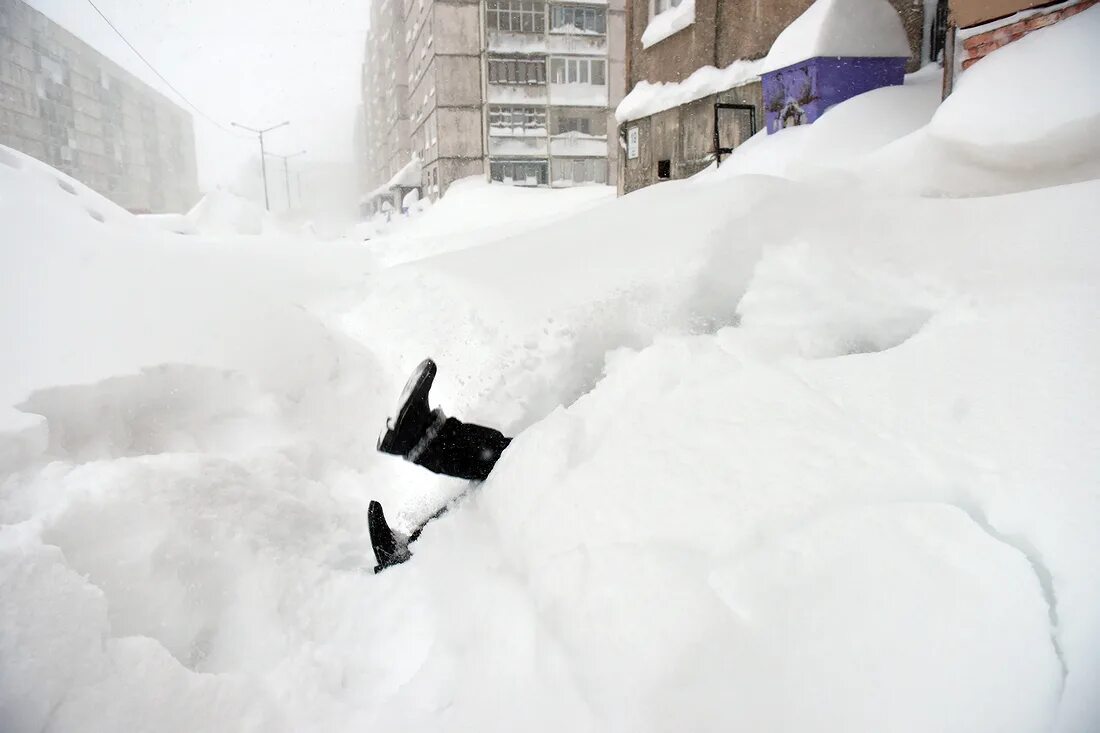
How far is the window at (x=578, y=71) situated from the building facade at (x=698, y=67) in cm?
1717

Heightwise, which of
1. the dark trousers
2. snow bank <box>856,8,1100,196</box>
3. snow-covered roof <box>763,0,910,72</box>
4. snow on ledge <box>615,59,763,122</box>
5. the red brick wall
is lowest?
the dark trousers

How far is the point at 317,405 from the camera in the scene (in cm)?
304

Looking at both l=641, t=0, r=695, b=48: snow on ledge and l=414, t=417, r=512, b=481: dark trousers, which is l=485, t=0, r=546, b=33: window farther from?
l=414, t=417, r=512, b=481: dark trousers

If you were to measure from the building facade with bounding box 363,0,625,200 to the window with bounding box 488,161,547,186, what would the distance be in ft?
0.14

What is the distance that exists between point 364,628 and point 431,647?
0.28 m

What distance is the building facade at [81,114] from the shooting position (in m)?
37.2

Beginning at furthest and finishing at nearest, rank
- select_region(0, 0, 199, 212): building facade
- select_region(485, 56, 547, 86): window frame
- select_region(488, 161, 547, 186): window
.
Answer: select_region(0, 0, 199, 212): building facade < select_region(488, 161, 547, 186): window < select_region(485, 56, 547, 86): window frame

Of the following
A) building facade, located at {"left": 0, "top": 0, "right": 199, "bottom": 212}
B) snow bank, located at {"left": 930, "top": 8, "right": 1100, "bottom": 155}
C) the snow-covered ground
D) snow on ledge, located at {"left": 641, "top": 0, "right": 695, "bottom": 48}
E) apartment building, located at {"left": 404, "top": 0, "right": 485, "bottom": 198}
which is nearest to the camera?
the snow-covered ground

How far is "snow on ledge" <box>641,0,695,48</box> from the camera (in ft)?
26.7

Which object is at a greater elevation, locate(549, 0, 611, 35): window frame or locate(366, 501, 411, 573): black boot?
locate(549, 0, 611, 35): window frame

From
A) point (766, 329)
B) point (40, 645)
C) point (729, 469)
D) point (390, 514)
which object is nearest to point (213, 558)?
point (40, 645)

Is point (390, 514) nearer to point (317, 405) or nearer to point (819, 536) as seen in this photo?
point (317, 405)

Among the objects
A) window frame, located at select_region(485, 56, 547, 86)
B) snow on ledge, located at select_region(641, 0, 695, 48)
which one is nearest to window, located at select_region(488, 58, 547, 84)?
window frame, located at select_region(485, 56, 547, 86)

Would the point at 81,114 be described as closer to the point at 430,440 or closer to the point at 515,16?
the point at 515,16
